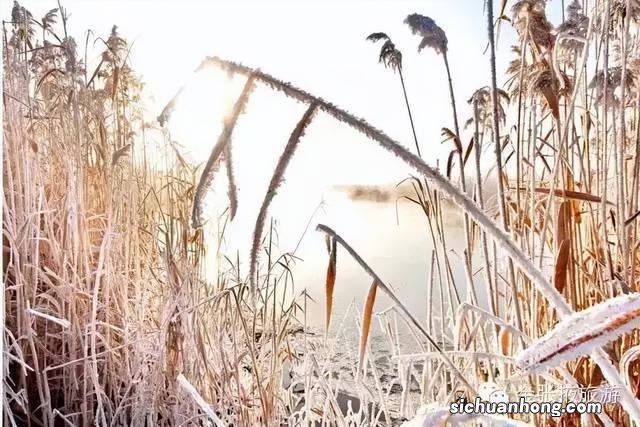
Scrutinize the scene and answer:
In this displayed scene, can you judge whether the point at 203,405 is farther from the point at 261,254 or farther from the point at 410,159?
the point at 410,159

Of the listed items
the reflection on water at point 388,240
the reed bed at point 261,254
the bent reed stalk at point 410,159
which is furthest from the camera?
the reflection on water at point 388,240

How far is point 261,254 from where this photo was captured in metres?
0.82

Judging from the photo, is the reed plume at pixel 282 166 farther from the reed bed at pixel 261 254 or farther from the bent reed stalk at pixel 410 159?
the reed bed at pixel 261 254

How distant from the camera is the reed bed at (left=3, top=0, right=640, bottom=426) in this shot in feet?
2.70

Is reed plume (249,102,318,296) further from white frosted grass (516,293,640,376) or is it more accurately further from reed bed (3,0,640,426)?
reed bed (3,0,640,426)

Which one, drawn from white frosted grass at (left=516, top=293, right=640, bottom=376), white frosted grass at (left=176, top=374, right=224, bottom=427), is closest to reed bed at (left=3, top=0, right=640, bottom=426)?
white frosted grass at (left=176, top=374, right=224, bottom=427)

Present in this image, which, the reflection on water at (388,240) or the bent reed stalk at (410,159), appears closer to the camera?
the bent reed stalk at (410,159)

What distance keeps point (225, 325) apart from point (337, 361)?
0.39 metres

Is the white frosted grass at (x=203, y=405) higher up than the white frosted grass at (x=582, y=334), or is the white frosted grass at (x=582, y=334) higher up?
the white frosted grass at (x=582, y=334)

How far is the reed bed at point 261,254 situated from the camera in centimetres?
82

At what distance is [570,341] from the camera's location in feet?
0.82

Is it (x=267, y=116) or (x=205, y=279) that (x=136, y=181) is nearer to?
(x=205, y=279)

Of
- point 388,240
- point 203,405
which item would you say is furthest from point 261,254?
point 388,240

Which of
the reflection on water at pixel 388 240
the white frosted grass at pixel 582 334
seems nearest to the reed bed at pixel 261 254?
the reflection on water at pixel 388 240
